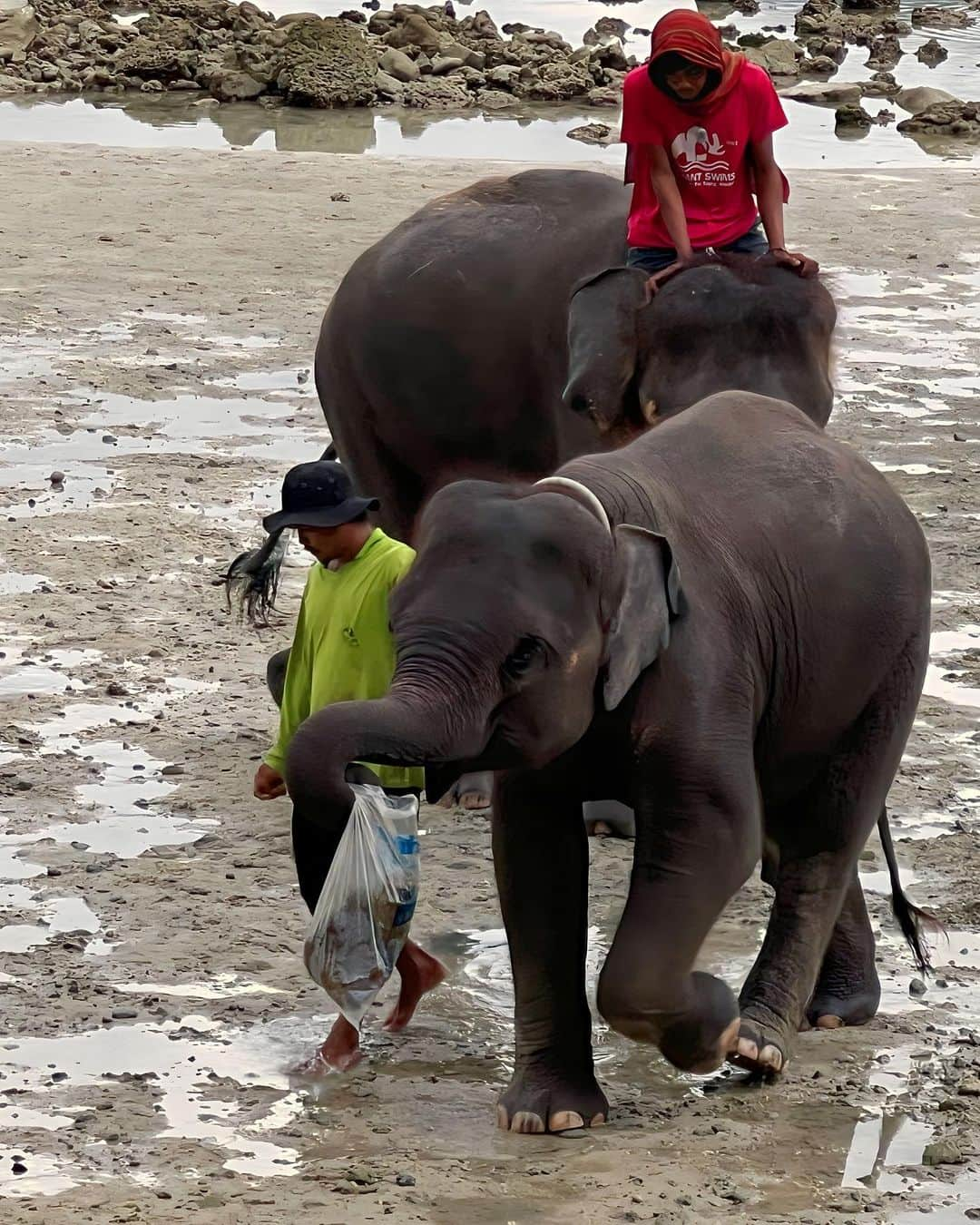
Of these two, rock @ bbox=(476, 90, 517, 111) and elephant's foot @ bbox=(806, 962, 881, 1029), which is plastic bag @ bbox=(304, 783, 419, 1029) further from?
rock @ bbox=(476, 90, 517, 111)

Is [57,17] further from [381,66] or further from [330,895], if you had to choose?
[330,895]

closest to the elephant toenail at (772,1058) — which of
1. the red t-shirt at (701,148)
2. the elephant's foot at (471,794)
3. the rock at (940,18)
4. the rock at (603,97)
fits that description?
the elephant's foot at (471,794)

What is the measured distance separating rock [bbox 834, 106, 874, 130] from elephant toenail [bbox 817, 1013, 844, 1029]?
15.9 metres

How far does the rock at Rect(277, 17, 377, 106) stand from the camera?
1998 centimetres

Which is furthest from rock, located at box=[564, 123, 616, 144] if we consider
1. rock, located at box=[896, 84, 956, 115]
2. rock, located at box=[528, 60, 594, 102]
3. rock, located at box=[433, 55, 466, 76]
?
rock, located at box=[896, 84, 956, 115]

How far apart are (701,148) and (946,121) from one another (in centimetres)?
1405

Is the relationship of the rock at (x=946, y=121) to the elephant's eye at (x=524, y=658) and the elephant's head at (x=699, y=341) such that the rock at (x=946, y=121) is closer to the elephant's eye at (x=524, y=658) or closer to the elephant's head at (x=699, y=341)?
the elephant's head at (x=699, y=341)

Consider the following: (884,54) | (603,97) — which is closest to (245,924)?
(603,97)

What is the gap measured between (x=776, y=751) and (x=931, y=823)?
156cm

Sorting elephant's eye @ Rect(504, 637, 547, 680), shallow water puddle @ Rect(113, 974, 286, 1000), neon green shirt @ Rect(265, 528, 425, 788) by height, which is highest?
elephant's eye @ Rect(504, 637, 547, 680)

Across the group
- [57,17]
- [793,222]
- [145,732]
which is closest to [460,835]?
[145,732]

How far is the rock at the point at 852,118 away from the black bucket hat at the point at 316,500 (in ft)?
52.7

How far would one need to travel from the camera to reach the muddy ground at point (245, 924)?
4.19 m

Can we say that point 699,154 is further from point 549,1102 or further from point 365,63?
point 365,63
